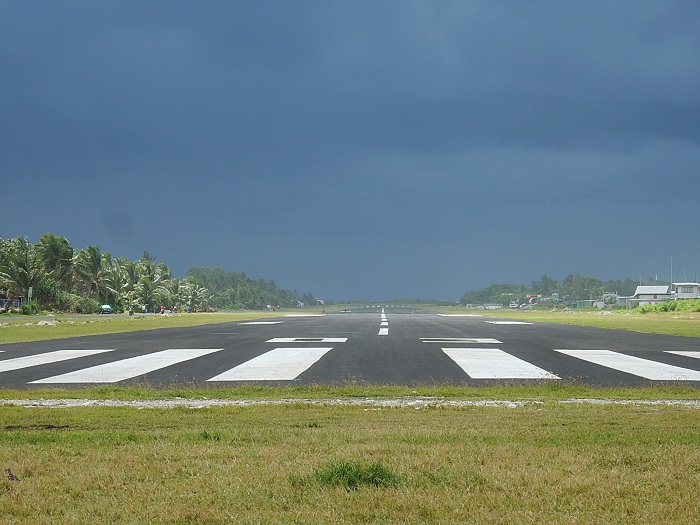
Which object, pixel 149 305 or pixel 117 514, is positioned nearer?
pixel 117 514

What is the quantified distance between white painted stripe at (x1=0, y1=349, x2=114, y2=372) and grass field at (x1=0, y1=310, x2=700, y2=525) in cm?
1139

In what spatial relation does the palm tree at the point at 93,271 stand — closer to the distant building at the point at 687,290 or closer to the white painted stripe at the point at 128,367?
the white painted stripe at the point at 128,367

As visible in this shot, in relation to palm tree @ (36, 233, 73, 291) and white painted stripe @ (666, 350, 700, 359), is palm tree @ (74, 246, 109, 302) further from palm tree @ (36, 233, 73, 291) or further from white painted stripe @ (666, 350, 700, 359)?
white painted stripe @ (666, 350, 700, 359)

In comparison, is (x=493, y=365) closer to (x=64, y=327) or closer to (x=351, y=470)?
(x=351, y=470)

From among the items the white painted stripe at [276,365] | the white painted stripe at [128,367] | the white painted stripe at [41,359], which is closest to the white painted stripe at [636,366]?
the white painted stripe at [276,365]

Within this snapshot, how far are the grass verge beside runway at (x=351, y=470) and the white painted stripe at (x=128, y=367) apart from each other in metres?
7.63

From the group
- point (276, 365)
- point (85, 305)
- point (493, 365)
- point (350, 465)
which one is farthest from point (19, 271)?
point (350, 465)

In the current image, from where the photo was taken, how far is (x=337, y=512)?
6129 mm

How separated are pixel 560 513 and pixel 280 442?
4.40 m

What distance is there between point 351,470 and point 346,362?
680 inches

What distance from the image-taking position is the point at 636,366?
2311 cm

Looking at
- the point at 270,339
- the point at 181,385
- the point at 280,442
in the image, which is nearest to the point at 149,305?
the point at 270,339

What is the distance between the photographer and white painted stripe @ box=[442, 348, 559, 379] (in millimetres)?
20266

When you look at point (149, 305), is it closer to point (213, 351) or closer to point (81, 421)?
point (213, 351)
